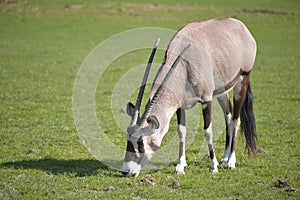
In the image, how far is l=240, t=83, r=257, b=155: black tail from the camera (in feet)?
33.1

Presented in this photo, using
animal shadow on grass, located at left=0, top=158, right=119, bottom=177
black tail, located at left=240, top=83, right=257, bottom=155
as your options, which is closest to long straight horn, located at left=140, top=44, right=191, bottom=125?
animal shadow on grass, located at left=0, top=158, right=119, bottom=177

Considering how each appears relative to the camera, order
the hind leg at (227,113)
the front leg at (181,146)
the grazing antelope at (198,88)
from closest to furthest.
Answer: the grazing antelope at (198,88) < the front leg at (181,146) < the hind leg at (227,113)

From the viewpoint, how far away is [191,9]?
4172 centimetres

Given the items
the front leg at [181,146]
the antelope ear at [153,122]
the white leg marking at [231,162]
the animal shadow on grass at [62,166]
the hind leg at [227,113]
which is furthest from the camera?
the hind leg at [227,113]

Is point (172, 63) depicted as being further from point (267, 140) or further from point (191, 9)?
point (191, 9)

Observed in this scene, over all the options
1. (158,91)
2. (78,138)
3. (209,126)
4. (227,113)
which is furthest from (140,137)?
(78,138)

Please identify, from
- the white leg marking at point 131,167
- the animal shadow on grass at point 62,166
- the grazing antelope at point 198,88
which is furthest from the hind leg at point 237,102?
the animal shadow on grass at point 62,166

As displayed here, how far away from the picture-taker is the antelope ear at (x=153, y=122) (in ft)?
25.5

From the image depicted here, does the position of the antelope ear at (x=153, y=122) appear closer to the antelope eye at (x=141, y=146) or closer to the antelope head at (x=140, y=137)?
the antelope head at (x=140, y=137)

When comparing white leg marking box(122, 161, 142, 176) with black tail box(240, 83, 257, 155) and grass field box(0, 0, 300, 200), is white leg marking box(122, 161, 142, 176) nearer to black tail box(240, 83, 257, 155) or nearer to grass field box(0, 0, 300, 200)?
grass field box(0, 0, 300, 200)

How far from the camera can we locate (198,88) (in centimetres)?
854

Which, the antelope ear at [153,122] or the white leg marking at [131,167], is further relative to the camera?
the white leg marking at [131,167]

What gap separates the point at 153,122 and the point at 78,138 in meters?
4.05

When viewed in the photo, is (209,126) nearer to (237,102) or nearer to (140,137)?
(237,102)
